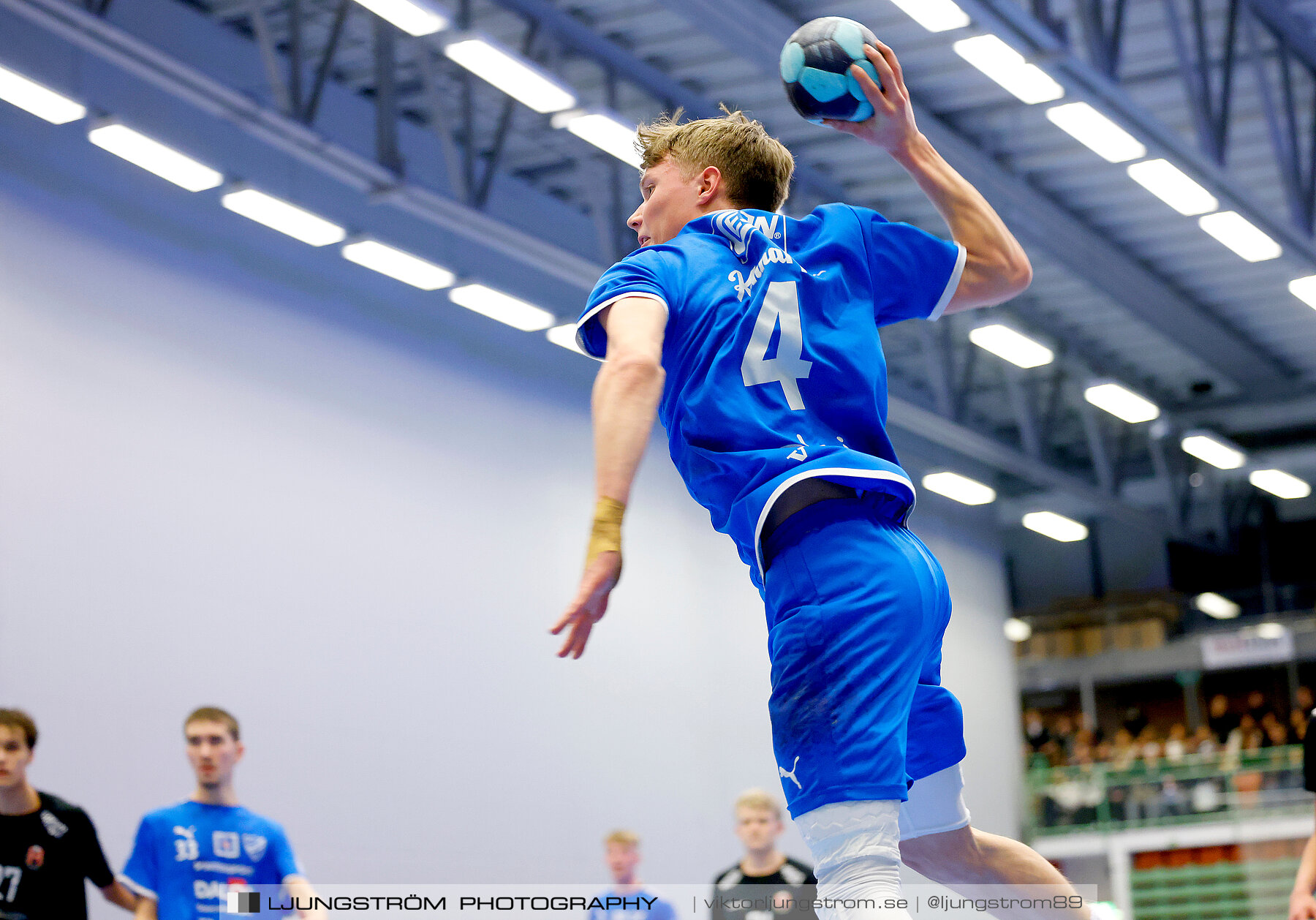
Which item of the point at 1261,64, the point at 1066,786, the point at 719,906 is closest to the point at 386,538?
the point at 719,906

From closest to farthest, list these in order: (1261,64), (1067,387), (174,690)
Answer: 1. (174,690)
2. (1261,64)
3. (1067,387)

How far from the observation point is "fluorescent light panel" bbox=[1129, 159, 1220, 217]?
13.1 m

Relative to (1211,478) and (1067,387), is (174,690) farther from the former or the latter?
(1211,478)

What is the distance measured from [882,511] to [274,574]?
11810 mm

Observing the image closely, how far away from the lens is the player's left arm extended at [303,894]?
167 inches

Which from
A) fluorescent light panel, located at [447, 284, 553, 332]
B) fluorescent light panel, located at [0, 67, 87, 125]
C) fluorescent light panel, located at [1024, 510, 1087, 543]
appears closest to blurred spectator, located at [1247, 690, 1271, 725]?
fluorescent light panel, located at [1024, 510, 1087, 543]

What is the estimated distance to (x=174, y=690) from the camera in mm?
12758

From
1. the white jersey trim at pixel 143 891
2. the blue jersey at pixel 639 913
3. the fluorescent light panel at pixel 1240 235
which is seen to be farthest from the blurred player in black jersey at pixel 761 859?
the fluorescent light panel at pixel 1240 235

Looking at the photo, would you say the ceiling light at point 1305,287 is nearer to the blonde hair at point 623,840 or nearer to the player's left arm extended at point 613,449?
the blonde hair at point 623,840

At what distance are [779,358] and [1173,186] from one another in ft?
38.1

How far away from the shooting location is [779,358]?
2902 millimetres

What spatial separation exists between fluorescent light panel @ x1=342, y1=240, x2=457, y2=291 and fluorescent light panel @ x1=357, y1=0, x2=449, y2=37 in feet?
11.2

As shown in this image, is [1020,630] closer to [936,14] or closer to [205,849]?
[936,14]

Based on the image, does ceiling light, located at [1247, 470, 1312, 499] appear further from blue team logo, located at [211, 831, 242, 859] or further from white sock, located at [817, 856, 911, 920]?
white sock, located at [817, 856, 911, 920]
